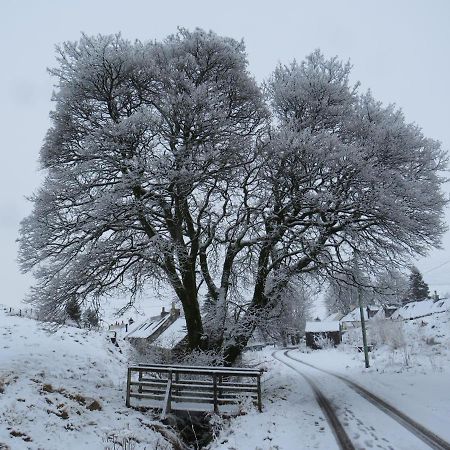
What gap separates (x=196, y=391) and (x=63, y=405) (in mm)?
3417

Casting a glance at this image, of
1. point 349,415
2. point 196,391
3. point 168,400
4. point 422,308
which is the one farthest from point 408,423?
point 422,308

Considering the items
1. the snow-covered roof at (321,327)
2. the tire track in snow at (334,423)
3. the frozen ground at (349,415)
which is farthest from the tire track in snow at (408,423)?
the snow-covered roof at (321,327)

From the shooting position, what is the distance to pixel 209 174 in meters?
12.0

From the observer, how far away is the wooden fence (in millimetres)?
10094

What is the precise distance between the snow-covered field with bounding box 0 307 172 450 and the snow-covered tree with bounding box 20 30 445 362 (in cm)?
214

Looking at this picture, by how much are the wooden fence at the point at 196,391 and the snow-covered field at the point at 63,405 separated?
22.9 inches

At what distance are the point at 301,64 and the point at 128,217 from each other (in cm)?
829

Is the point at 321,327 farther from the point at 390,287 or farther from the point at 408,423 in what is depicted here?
the point at 408,423

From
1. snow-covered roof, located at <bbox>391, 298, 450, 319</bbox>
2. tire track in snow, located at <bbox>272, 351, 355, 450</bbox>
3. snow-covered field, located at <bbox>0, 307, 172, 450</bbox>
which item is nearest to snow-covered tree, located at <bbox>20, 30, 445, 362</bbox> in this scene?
snow-covered field, located at <bbox>0, 307, 172, 450</bbox>

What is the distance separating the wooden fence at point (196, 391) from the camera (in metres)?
10.1

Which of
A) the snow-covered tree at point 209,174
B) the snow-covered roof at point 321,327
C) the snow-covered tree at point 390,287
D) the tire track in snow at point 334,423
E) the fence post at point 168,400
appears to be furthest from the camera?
the snow-covered roof at point 321,327

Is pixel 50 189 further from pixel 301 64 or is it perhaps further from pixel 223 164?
pixel 301 64

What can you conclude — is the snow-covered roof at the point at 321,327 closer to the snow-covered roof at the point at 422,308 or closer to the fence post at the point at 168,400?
the snow-covered roof at the point at 422,308

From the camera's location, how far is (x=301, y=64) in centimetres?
1413
